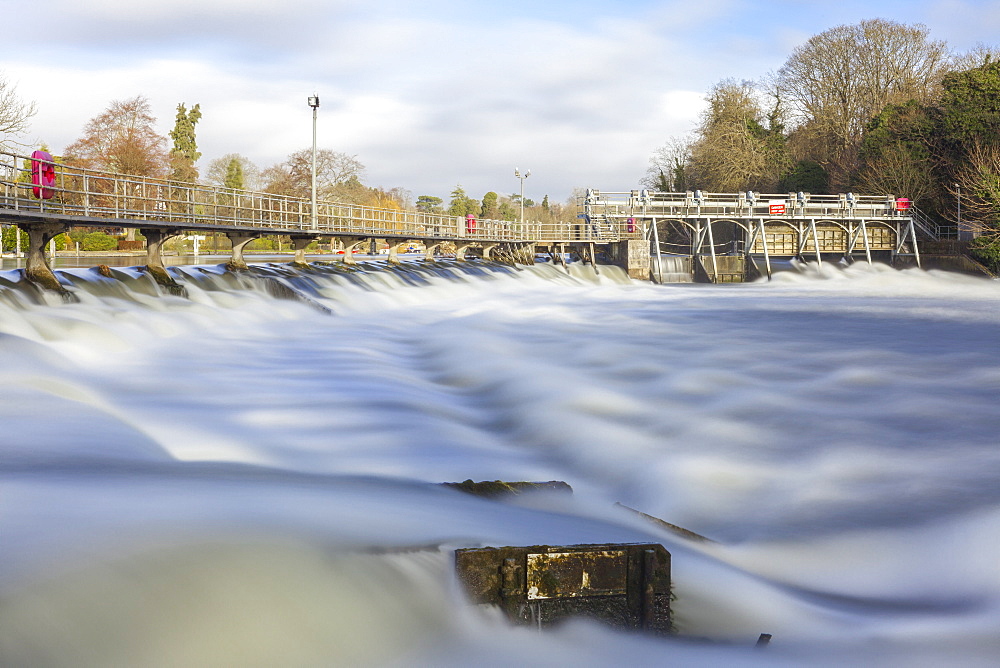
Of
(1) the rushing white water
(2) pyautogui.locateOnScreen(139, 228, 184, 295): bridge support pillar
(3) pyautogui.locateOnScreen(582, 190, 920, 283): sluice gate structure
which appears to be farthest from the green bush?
(1) the rushing white water

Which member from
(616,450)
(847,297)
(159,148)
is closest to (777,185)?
(847,297)

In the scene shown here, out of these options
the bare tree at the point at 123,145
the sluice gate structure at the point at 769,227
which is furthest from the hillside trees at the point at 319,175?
the sluice gate structure at the point at 769,227

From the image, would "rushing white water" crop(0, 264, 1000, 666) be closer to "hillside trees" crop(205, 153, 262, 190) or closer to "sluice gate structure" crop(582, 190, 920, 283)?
"sluice gate structure" crop(582, 190, 920, 283)

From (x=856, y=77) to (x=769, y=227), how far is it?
1788 centimetres

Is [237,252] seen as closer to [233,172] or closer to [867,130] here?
[867,130]

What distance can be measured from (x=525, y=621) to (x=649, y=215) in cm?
4466

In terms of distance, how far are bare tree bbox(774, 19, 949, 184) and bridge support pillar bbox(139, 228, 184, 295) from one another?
49454mm

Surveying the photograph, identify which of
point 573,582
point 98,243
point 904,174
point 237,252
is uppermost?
point 904,174

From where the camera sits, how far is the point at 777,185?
6431 cm

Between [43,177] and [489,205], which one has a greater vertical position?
[489,205]

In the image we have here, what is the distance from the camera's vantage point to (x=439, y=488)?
6.07 metres

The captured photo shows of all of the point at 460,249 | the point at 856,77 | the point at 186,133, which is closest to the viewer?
the point at 460,249

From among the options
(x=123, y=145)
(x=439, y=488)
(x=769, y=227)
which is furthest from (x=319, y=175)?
(x=439, y=488)

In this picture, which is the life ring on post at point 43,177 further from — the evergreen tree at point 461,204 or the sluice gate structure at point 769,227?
the evergreen tree at point 461,204
